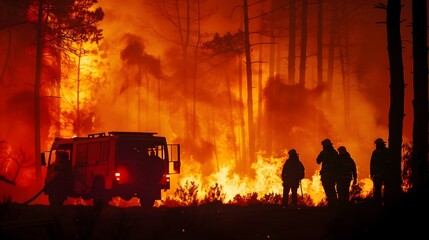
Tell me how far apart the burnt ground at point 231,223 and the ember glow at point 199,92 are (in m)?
15.8

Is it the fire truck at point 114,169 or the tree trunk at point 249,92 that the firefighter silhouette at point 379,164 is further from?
the tree trunk at point 249,92

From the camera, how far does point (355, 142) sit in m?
46.7

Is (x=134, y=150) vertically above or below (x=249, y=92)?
below

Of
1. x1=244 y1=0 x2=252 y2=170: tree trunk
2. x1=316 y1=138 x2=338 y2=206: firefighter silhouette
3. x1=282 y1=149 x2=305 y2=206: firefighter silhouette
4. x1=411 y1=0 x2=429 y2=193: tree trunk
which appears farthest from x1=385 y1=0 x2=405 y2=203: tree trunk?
x1=244 y1=0 x2=252 y2=170: tree trunk

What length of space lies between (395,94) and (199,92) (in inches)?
1543

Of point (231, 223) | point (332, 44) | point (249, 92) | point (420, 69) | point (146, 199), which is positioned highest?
point (332, 44)

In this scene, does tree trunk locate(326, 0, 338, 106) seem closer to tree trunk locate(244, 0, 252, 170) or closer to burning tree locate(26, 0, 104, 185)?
Answer: tree trunk locate(244, 0, 252, 170)

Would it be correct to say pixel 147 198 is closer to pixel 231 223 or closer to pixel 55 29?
pixel 231 223

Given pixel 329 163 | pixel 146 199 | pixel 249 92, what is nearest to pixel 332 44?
pixel 249 92

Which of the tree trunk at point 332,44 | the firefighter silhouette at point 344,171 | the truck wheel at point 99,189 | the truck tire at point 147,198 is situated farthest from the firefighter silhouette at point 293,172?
the tree trunk at point 332,44

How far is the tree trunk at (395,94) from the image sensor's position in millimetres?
18062

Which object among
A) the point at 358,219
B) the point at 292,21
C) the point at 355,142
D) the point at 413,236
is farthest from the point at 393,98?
the point at 355,142

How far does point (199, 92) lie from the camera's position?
57.1 m

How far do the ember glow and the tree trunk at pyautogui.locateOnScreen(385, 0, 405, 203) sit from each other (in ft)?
47.1
